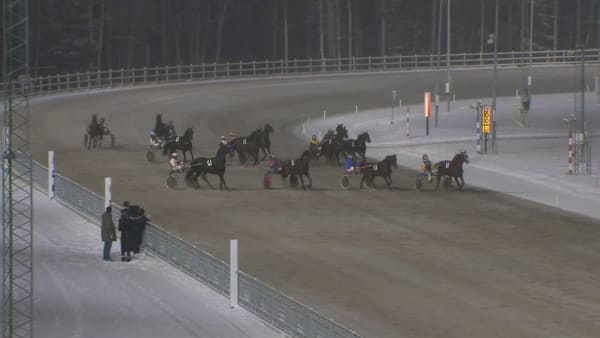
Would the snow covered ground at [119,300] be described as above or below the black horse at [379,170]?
below

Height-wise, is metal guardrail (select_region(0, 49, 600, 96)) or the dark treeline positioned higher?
the dark treeline

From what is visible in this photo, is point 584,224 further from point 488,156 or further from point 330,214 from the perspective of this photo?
point 488,156

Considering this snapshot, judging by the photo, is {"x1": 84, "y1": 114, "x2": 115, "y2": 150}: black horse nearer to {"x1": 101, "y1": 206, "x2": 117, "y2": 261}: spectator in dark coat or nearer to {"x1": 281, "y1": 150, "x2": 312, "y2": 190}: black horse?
{"x1": 281, "y1": 150, "x2": 312, "y2": 190}: black horse

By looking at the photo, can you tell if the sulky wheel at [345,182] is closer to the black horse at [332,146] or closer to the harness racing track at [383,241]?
the harness racing track at [383,241]

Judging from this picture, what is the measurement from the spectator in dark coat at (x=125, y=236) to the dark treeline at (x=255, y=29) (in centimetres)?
5516

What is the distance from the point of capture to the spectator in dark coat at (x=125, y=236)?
27156mm

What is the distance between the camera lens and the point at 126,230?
2723 cm

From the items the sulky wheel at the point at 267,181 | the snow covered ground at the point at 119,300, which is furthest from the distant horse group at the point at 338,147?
the snow covered ground at the point at 119,300

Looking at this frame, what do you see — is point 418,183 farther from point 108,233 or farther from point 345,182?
point 108,233

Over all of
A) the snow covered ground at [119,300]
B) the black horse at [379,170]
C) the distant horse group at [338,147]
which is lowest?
the snow covered ground at [119,300]

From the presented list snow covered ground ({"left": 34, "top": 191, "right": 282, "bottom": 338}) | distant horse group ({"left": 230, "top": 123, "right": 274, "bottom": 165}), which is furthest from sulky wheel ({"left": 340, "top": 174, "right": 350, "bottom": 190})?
snow covered ground ({"left": 34, "top": 191, "right": 282, "bottom": 338})

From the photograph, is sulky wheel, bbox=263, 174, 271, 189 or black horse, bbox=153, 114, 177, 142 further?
black horse, bbox=153, 114, 177, 142

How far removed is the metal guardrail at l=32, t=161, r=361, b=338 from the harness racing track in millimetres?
1146

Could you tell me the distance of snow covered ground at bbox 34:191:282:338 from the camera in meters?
21.8
